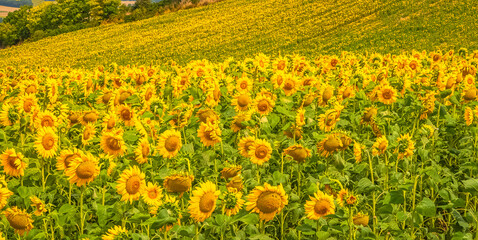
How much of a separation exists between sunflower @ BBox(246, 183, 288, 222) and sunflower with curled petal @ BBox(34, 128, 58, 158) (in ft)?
5.49

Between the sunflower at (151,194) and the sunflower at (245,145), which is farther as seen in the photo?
the sunflower at (245,145)

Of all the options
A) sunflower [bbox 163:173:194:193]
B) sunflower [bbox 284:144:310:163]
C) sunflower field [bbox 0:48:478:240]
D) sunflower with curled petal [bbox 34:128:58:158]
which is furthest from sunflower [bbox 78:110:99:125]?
sunflower [bbox 284:144:310:163]

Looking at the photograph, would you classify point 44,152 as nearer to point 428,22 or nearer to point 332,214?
point 332,214

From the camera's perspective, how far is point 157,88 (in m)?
5.80

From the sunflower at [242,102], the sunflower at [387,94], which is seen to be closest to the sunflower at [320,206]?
the sunflower at [242,102]

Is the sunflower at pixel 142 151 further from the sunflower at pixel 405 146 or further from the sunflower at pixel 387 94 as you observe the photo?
the sunflower at pixel 387 94

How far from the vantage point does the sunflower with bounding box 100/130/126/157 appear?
3.27 metres

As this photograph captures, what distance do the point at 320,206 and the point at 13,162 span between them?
7.42 feet

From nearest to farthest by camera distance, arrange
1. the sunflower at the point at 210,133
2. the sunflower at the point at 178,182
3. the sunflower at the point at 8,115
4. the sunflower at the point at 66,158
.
→ the sunflower at the point at 178,182 → the sunflower at the point at 66,158 → the sunflower at the point at 210,133 → the sunflower at the point at 8,115

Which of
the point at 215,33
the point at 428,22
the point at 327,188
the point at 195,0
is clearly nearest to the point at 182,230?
the point at 327,188

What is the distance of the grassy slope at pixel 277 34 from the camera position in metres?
23.2

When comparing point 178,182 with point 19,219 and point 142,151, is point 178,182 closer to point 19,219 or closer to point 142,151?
point 142,151

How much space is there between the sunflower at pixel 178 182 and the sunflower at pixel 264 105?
5.83 ft

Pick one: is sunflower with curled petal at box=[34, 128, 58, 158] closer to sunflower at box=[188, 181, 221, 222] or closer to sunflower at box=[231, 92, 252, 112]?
sunflower at box=[188, 181, 221, 222]
